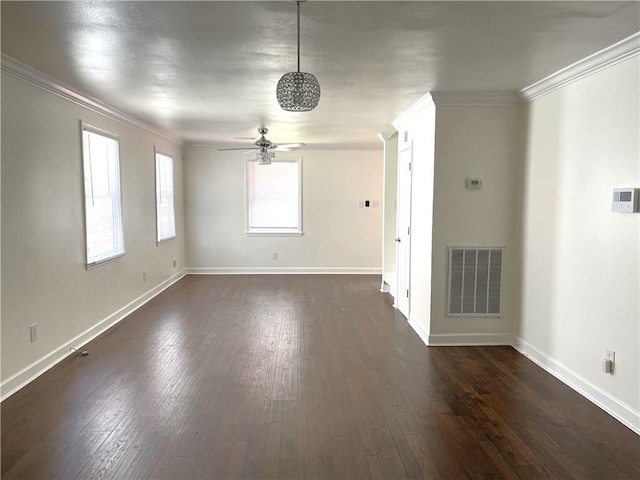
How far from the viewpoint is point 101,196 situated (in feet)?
15.8

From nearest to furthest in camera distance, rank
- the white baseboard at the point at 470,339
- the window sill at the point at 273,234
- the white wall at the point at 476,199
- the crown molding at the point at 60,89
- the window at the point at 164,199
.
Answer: the crown molding at the point at 60,89
the white wall at the point at 476,199
the white baseboard at the point at 470,339
the window at the point at 164,199
the window sill at the point at 273,234

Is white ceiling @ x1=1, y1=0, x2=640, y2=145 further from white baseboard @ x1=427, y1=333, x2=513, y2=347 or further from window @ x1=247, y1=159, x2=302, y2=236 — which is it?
window @ x1=247, y1=159, x2=302, y2=236

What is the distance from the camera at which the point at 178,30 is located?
8.40 ft

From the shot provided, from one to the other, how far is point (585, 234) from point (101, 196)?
14.6ft

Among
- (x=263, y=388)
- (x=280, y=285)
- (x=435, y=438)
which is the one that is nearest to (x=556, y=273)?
(x=435, y=438)

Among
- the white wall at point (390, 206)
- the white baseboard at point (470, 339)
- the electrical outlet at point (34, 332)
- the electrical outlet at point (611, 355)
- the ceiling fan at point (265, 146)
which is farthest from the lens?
the white wall at point (390, 206)

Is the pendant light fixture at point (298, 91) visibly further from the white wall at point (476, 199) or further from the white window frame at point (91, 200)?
the white window frame at point (91, 200)

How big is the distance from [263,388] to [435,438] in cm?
128

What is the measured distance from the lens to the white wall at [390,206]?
22.0 feet

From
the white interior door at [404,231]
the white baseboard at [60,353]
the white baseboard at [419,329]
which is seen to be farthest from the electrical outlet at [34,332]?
the white interior door at [404,231]

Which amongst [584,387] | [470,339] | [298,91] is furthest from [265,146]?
[584,387]

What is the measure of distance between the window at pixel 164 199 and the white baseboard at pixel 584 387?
512 cm

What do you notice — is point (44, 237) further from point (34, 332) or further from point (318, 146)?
point (318, 146)

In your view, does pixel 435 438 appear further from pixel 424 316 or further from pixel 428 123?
pixel 428 123
